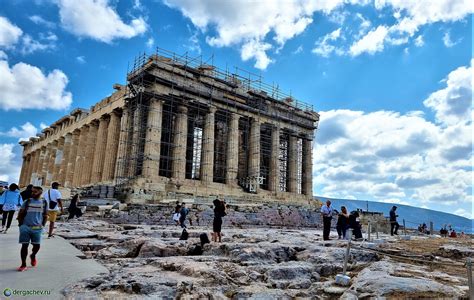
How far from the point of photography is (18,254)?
8.07 metres

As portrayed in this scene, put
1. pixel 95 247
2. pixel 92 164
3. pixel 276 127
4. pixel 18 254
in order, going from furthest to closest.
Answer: pixel 276 127 → pixel 92 164 → pixel 95 247 → pixel 18 254

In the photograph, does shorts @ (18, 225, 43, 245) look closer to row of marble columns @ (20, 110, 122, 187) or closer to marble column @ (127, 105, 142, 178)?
marble column @ (127, 105, 142, 178)

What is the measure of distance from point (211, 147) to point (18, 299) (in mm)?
30592

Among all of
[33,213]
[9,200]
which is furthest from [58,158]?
[33,213]

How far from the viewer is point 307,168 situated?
147 ft

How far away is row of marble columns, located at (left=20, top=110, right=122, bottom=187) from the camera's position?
3512 centimetres

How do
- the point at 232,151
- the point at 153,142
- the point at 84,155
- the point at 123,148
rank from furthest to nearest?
the point at 84,155 → the point at 232,151 → the point at 123,148 → the point at 153,142

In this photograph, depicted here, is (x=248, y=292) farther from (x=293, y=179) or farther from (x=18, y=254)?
(x=293, y=179)

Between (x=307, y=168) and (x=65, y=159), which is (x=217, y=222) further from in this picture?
(x=65, y=159)

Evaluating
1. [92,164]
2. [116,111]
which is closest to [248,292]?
[116,111]

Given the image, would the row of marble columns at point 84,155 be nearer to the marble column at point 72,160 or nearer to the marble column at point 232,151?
the marble column at point 72,160

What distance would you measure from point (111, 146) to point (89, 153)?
19.4 ft

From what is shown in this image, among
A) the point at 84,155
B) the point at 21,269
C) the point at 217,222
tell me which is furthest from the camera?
the point at 84,155

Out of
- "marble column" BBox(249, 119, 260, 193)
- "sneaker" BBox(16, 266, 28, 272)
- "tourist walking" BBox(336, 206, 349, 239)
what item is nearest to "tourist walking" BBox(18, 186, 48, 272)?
"sneaker" BBox(16, 266, 28, 272)
